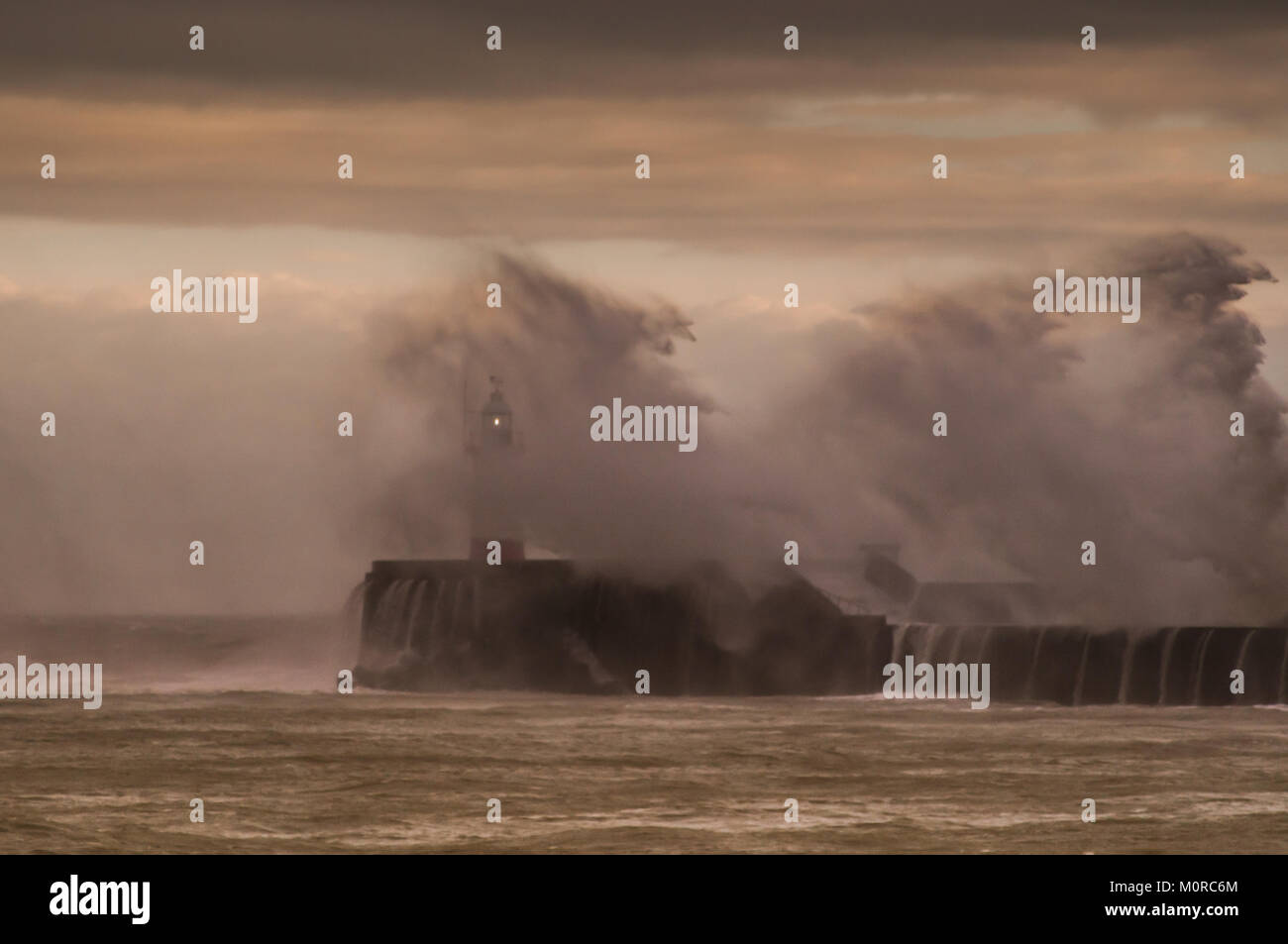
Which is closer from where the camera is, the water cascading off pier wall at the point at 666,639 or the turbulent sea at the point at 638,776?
the turbulent sea at the point at 638,776

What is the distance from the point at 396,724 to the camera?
56906 millimetres

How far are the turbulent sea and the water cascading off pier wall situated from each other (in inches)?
38.3

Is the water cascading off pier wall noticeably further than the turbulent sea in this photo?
Yes

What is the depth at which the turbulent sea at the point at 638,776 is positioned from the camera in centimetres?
3325

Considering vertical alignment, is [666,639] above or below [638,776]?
above

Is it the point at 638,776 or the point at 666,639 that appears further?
the point at 666,639

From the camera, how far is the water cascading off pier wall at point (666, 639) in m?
56.3

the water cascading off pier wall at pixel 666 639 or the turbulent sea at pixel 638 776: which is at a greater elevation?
the water cascading off pier wall at pixel 666 639

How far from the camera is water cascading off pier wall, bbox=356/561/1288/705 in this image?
185 ft

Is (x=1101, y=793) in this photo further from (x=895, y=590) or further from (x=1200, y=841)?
(x=895, y=590)

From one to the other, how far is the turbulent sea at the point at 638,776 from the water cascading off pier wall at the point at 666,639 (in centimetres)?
97

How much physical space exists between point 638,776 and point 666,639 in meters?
18.3

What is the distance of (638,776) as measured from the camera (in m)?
44.3

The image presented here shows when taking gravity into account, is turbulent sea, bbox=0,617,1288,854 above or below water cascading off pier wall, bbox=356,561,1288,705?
below
